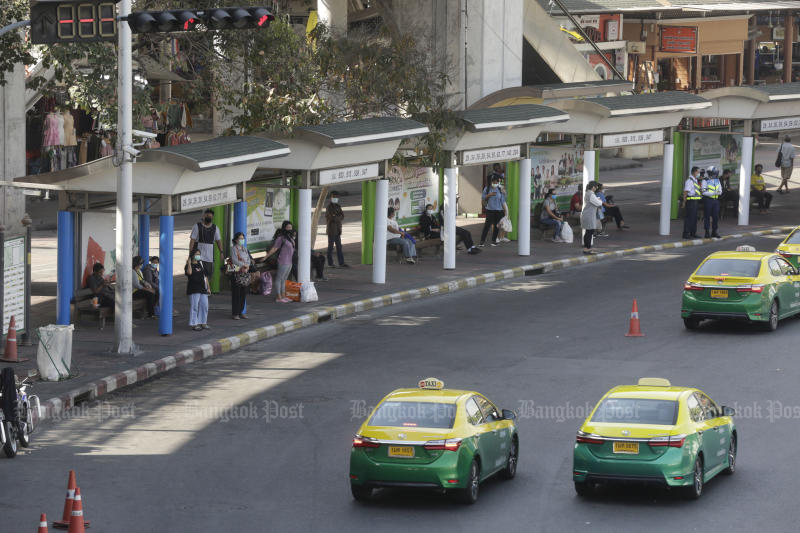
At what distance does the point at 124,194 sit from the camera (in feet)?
74.3

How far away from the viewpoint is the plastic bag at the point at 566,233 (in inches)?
1476

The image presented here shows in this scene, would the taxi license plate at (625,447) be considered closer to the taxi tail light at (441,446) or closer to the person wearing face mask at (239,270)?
the taxi tail light at (441,446)

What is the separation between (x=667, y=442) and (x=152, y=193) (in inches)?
478

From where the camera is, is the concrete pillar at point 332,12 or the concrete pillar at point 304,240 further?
the concrete pillar at point 332,12

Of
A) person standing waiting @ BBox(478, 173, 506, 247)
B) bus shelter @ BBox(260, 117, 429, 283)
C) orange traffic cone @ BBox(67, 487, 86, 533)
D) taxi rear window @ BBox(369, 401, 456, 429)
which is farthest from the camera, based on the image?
person standing waiting @ BBox(478, 173, 506, 247)

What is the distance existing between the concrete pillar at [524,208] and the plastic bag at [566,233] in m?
2.80

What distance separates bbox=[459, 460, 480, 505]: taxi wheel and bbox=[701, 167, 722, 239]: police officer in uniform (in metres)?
23.1

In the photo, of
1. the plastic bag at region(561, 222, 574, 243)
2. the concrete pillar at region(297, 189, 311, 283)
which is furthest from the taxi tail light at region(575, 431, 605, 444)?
the plastic bag at region(561, 222, 574, 243)

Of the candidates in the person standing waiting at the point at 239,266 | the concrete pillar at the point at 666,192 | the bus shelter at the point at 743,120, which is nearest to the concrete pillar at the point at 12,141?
the person standing waiting at the point at 239,266

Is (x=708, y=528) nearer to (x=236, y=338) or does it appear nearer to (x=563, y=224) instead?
(x=236, y=338)

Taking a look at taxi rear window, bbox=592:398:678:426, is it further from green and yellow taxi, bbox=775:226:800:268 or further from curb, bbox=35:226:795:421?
green and yellow taxi, bbox=775:226:800:268

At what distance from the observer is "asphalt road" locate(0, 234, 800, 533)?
1479cm

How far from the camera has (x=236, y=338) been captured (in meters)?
24.3

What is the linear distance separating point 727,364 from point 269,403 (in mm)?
7668
